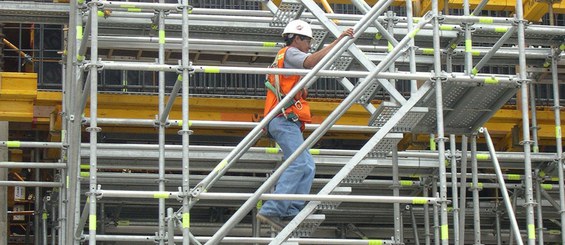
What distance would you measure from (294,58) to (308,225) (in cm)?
183

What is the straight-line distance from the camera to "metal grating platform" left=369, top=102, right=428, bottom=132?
17.6 meters

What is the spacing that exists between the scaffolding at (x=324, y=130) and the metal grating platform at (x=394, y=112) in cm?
2

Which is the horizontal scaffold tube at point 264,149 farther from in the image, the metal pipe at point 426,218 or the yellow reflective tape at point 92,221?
the yellow reflective tape at point 92,221

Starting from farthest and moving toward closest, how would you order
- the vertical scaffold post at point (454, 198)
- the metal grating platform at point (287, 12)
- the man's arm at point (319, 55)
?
the metal grating platform at point (287, 12) → the vertical scaffold post at point (454, 198) → the man's arm at point (319, 55)

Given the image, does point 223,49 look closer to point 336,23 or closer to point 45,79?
point 336,23

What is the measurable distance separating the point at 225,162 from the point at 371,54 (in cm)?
355

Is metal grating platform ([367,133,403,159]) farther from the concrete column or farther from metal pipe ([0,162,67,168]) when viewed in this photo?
the concrete column

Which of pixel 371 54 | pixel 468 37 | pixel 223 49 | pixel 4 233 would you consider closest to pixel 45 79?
pixel 4 233

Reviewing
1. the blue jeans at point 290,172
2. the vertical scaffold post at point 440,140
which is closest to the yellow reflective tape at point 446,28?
the vertical scaffold post at point 440,140

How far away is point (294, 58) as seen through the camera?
17047mm

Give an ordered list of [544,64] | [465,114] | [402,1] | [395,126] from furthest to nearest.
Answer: [402,1]
[544,64]
[465,114]
[395,126]

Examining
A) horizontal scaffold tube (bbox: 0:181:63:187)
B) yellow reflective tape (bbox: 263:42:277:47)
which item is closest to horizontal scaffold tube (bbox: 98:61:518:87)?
yellow reflective tape (bbox: 263:42:277:47)

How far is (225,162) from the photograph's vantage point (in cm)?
1625

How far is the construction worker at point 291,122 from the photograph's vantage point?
1689 centimetres
